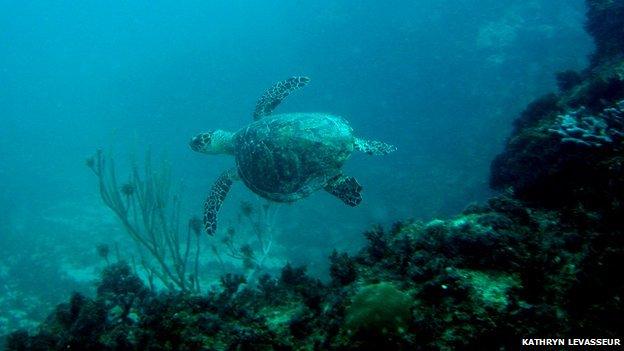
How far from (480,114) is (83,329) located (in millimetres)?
21103

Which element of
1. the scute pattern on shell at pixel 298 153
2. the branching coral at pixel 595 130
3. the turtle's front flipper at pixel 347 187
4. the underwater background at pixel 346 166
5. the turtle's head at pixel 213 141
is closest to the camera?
the underwater background at pixel 346 166

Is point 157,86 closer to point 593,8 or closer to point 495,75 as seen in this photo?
point 495,75

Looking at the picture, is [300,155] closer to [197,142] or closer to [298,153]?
[298,153]

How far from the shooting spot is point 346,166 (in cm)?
2091

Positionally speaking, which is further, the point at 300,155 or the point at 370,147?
the point at 370,147

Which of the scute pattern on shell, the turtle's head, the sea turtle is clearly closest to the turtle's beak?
the turtle's head

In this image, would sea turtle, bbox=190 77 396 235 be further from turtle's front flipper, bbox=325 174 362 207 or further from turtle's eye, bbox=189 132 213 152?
turtle's eye, bbox=189 132 213 152

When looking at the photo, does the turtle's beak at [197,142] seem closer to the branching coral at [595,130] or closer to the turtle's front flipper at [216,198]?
the turtle's front flipper at [216,198]

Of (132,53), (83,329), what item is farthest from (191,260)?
(132,53)

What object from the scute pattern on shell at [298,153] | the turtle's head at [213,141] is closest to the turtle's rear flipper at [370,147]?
the scute pattern on shell at [298,153]

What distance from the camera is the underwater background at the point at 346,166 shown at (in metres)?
2.95

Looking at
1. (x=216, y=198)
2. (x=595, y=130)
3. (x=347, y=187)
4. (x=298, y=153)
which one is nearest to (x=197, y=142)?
(x=216, y=198)

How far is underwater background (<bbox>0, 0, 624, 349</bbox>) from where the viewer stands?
116 inches

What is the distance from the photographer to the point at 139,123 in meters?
33.8
